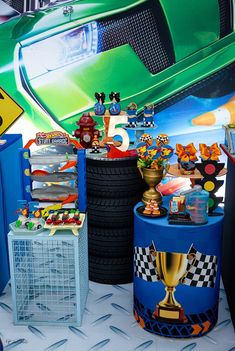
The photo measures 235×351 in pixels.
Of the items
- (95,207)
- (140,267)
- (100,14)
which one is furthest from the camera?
(100,14)

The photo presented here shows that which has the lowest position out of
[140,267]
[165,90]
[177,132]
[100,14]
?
[140,267]

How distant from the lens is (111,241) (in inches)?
162

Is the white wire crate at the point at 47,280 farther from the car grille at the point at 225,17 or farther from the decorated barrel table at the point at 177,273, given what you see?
the car grille at the point at 225,17

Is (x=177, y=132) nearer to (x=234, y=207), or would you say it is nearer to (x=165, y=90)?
(x=165, y=90)

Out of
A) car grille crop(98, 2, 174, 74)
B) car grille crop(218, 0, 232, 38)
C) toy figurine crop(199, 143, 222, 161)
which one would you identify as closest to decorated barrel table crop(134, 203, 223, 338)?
toy figurine crop(199, 143, 222, 161)

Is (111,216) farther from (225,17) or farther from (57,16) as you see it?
(225,17)

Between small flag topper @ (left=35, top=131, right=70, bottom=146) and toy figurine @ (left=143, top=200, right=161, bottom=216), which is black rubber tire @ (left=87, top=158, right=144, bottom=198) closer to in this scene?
small flag topper @ (left=35, top=131, right=70, bottom=146)

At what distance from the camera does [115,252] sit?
4137 mm

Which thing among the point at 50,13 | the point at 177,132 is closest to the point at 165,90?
the point at 177,132

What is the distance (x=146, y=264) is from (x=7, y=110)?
1731 mm

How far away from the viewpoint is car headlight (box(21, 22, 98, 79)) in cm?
599

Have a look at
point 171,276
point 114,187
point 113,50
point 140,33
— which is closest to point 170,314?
point 171,276

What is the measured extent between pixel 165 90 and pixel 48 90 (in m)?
1.61

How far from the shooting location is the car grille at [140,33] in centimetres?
595
